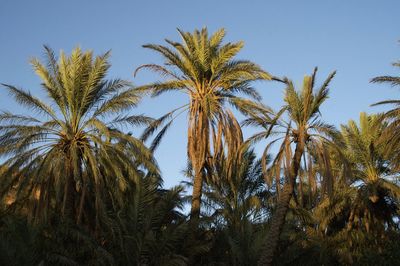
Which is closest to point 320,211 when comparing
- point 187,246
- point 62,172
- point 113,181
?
point 187,246

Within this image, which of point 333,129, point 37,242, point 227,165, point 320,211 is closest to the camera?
point 37,242

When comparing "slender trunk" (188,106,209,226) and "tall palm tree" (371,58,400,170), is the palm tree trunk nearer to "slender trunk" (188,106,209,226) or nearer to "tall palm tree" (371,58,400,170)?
"slender trunk" (188,106,209,226)

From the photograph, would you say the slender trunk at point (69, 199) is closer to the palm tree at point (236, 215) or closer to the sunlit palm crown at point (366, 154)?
the palm tree at point (236, 215)

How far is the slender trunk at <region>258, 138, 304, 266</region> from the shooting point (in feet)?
61.8

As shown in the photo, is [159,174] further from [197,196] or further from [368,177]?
[368,177]

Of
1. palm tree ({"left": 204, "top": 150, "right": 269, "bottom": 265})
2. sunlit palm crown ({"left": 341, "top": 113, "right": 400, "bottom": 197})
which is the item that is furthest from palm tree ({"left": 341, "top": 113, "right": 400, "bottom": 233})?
palm tree ({"left": 204, "top": 150, "right": 269, "bottom": 265})

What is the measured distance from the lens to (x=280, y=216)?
19.3 metres

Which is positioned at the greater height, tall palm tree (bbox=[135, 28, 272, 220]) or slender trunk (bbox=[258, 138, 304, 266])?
tall palm tree (bbox=[135, 28, 272, 220])

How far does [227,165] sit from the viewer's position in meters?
21.9

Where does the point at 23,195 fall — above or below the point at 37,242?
above

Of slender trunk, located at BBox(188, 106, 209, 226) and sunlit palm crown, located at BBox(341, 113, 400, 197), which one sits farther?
sunlit palm crown, located at BBox(341, 113, 400, 197)

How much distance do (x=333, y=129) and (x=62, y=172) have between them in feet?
34.2

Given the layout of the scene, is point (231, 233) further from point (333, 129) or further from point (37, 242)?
point (37, 242)

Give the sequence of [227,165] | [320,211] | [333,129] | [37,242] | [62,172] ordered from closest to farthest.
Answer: [37,242] → [62,172] → [333,129] → [227,165] → [320,211]
